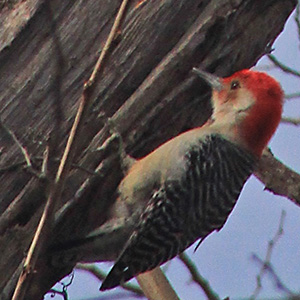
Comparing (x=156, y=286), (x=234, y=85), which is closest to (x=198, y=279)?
(x=156, y=286)

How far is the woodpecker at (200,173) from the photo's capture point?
3.79 meters

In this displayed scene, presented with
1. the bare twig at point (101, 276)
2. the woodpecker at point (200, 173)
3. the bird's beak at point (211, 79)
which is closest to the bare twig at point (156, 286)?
the woodpecker at point (200, 173)

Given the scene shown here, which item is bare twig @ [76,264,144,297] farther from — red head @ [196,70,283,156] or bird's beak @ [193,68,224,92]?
bird's beak @ [193,68,224,92]

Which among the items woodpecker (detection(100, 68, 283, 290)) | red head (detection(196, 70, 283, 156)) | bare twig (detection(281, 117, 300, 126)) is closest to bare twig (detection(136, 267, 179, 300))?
woodpecker (detection(100, 68, 283, 290))

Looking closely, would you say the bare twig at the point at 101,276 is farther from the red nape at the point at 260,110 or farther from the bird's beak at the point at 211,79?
the bird's beak at the point at 211,79

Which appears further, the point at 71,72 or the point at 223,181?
the point at 223,181

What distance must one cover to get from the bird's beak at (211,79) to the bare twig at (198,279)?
4.17 ft

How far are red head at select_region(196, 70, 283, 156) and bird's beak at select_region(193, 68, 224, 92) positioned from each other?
53 mm

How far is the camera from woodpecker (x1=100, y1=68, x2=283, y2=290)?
379 centimetres

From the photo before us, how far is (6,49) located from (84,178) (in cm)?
79

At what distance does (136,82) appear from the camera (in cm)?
399

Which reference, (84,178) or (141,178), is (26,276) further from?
(141,178)

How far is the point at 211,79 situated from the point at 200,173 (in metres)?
0.57

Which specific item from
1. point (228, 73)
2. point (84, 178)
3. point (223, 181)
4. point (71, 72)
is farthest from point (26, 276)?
point (228, 73)
